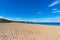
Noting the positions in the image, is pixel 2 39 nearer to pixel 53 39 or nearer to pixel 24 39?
pixel 24 39

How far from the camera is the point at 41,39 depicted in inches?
224

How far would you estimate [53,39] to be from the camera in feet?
19.3

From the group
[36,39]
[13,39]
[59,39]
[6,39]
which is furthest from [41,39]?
[6,39]

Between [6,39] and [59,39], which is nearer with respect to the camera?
[6,39]

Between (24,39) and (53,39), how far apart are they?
1879 mm

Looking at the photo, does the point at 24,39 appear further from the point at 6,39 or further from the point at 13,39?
the point at 6,39

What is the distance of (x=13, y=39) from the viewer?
5.33 meters

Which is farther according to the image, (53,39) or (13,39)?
(53,39)

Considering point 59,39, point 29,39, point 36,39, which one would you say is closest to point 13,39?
point 29,39

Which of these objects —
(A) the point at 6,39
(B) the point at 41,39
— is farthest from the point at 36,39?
(A) the point at 6,39

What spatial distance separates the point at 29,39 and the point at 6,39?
53.6 inches

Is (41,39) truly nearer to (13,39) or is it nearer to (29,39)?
(29,39)

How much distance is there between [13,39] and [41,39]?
1.71 meters

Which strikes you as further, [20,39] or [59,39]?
[59,39]
